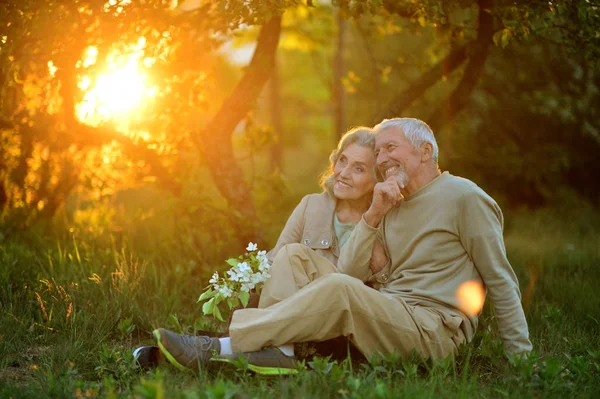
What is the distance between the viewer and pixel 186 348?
346cm

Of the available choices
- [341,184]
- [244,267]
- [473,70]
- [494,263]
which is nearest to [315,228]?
[341,184]

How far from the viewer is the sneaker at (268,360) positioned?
11.1 feet

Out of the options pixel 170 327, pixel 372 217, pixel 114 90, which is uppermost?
pixel 114 90

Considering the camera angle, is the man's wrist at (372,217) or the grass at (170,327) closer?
the grass at (170,327)

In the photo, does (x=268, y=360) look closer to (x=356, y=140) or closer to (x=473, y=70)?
(x=356, y=140)

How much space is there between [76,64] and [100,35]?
305mm

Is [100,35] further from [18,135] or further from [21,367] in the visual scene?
[21,367]

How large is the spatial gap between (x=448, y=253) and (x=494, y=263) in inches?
10.8

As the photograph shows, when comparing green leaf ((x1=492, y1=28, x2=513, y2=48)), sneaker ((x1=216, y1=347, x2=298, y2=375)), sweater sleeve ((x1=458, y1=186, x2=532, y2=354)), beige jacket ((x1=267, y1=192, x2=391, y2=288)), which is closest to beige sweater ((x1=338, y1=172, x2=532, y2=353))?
sweater sleeve ((x1=458, y1=186, x2=532, y2=354))

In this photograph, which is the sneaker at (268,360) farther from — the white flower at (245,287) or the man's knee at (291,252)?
the man's knee at (291,252)

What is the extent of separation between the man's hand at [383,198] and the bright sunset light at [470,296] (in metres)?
0.65

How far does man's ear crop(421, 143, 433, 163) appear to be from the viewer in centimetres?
383

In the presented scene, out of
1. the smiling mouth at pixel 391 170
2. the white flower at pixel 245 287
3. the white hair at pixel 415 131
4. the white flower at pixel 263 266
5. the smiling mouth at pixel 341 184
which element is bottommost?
the white flower at pixel 245 287

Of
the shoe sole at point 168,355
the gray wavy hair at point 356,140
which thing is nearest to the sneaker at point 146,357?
the shoe sole at point 168,355
